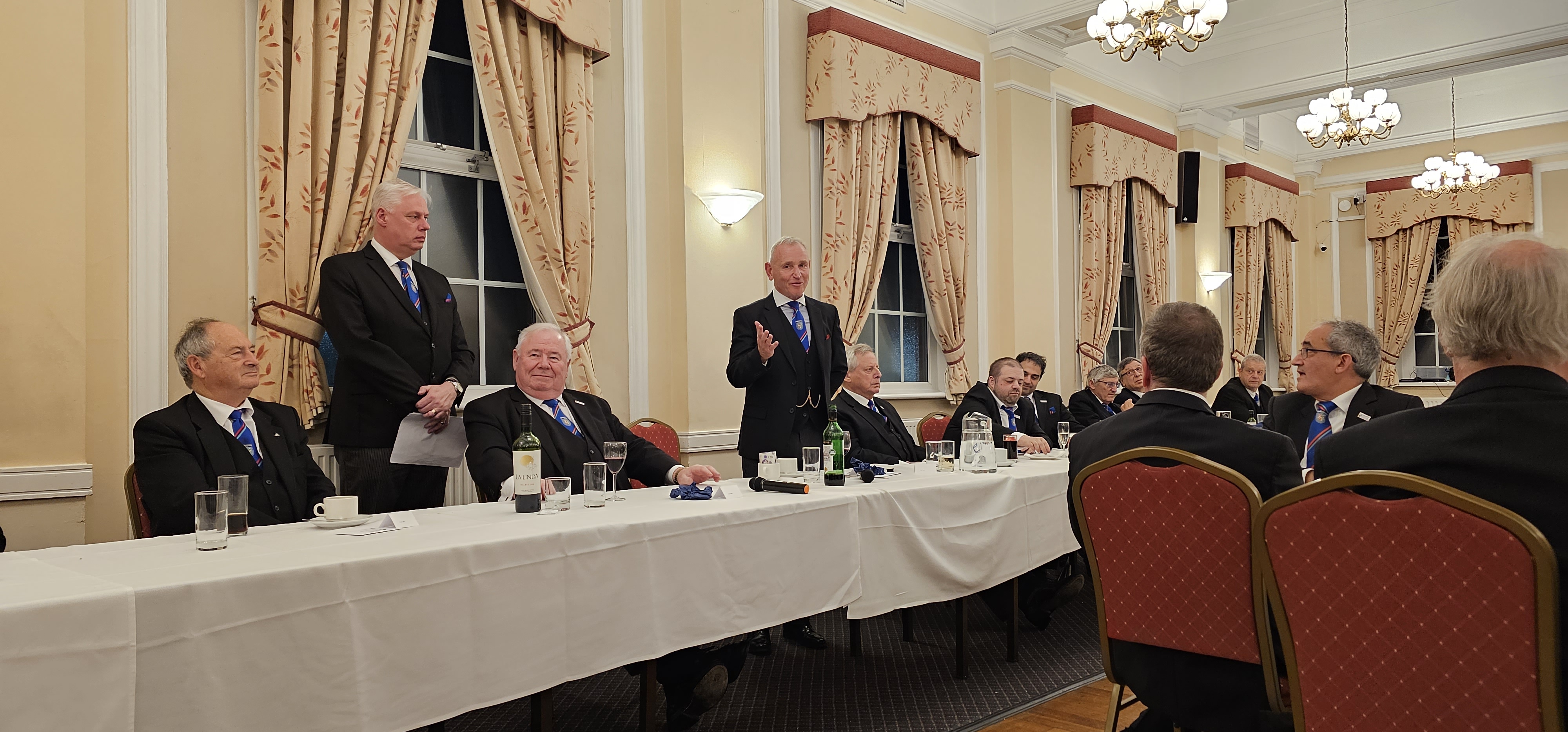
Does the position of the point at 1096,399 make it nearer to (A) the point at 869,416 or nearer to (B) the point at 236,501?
(A) the point at 869,416

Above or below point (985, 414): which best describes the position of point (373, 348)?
above

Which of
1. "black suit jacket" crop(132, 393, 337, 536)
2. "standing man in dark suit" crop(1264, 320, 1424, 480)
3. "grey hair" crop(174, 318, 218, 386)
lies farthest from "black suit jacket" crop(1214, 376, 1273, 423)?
"grey hair" crop(174, 318, 218, 386)

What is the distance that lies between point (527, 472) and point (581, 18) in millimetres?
2815

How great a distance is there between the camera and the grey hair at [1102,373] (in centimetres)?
667

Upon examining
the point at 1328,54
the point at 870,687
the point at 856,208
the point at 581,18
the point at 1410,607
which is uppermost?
the point at 1328,54

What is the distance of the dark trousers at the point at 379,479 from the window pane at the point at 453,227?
1.20 m

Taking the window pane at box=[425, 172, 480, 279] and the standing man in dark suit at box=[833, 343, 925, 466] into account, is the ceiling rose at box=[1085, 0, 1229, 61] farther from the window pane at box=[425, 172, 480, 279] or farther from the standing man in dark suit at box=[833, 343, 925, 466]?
the window pane at box=[425, 172, 480, 279]

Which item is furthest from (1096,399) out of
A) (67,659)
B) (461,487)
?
(67,659)

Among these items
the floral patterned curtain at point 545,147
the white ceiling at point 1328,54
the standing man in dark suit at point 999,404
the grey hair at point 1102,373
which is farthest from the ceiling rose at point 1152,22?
the floral patterned curtain at point 545,147

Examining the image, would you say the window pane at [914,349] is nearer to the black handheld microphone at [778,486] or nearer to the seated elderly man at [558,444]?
the seated elderly man at [558,444]

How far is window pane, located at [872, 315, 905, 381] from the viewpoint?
6555mm

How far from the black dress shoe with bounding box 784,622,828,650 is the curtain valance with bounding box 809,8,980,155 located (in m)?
3.12

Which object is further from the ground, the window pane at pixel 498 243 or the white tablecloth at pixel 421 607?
the window pane at pixel 498 243

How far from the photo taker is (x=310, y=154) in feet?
11.7
